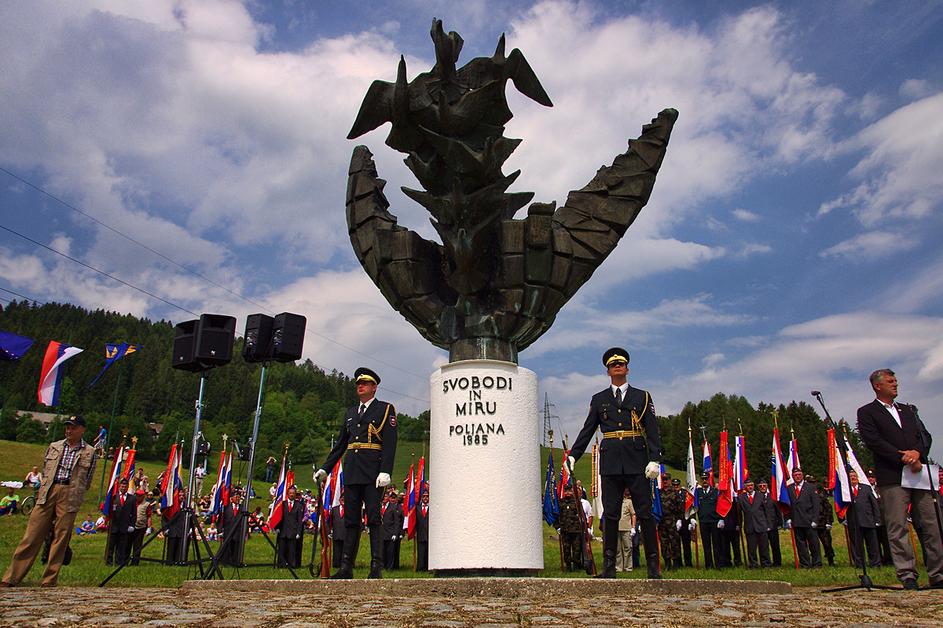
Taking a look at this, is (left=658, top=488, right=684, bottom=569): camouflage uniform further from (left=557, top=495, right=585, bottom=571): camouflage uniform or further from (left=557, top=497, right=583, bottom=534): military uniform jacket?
(left=557, top=497, right=583, bottom=534): military uniform jacket

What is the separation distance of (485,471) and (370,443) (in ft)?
4.47

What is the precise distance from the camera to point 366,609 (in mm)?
4461

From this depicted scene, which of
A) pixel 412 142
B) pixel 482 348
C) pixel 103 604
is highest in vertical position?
pixel 412 142

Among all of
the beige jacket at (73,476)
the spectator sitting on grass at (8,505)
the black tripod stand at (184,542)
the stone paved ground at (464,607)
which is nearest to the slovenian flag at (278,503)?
the black tripod stand at (184,542)

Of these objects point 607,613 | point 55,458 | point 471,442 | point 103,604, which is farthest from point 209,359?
point 607,613

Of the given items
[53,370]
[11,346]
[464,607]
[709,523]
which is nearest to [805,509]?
[709,523]

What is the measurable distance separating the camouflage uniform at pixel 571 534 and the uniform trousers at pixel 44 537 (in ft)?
27.6

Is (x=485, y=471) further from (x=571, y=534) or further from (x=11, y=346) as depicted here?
(x=11, y=346)

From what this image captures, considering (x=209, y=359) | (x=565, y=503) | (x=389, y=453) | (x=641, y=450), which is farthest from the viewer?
(x=565, y=503)

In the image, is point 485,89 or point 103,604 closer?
point 103,604

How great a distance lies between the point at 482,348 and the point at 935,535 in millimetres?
4562

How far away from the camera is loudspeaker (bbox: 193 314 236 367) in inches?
428

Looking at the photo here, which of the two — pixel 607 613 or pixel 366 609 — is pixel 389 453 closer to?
pixel 366 609

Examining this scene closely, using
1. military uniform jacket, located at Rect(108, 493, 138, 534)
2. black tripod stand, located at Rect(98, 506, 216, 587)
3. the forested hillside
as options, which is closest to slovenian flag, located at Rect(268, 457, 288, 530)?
military uniform jacket, located at Rect(108, 493, 138, 534)
